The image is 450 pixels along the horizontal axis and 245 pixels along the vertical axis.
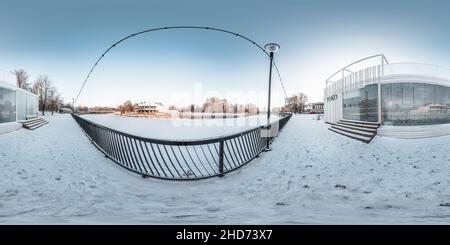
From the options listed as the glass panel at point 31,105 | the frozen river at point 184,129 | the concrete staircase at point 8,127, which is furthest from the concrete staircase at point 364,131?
the glass panel at point 31,105

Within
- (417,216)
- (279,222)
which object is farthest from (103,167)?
(417,216)

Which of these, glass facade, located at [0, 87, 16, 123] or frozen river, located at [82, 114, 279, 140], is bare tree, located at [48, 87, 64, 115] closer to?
glass facade, located at [0, 87, 16, 123]

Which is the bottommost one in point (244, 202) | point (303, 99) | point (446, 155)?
point (244, 202)

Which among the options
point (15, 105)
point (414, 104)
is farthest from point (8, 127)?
point (414, 104)

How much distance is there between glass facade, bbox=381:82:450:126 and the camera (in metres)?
Result: 9.33

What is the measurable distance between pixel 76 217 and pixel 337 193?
14.8 ft

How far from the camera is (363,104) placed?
1131 centimetres

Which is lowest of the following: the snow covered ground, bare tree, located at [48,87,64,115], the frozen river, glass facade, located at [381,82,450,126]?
the snow covered ground

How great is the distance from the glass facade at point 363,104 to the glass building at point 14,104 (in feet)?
65.6

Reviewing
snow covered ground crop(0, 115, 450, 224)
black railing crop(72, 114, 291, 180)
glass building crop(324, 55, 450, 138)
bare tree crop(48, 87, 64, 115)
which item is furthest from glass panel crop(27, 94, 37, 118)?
glass building crop(324, 55, 450, 138)

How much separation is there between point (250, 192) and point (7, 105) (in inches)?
656

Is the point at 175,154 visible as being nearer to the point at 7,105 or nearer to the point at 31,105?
the point at 7,105

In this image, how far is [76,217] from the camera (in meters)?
3.07
